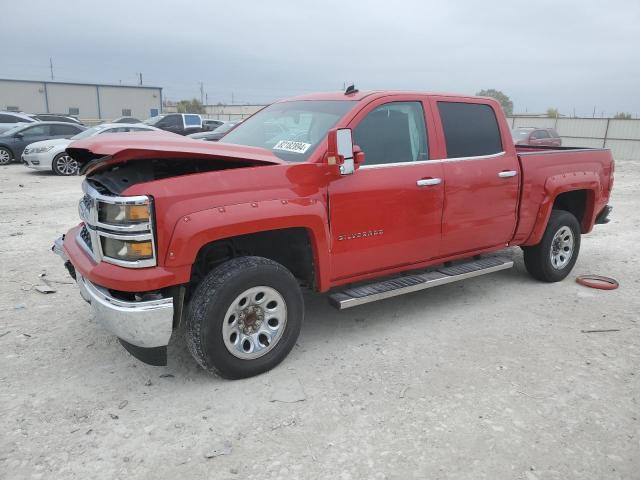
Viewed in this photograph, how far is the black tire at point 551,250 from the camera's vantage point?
17.7 feet

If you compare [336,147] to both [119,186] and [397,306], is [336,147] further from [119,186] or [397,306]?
[397,306]

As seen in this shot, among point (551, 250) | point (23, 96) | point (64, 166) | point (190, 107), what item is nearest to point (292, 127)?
point (551, 250)

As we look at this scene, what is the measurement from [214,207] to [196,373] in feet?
4.14

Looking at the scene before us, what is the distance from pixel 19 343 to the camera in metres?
3.97

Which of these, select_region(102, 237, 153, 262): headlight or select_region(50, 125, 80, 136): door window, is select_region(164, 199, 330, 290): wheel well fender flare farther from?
select_region(50, 125, 80, 136): door window

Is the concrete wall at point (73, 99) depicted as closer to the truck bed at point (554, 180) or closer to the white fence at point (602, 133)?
the white fence at point (602, 133)

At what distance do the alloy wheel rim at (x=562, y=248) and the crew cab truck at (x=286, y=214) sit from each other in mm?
506

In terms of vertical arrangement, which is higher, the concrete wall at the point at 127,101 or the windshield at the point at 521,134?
the concrete wall at the point at 127,101

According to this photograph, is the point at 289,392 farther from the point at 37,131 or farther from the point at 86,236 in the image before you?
the point at 37,131

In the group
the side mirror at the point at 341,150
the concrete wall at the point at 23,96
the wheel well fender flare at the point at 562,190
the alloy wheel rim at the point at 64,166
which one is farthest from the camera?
the concrete wall at the point at 23,96

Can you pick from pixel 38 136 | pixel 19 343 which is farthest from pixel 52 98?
pixel 19 343

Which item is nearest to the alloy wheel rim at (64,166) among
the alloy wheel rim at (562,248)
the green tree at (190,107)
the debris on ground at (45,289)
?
the debris on ground at (45,289)

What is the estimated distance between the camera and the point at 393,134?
4125 mm

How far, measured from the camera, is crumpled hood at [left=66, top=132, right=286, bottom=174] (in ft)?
9.85
